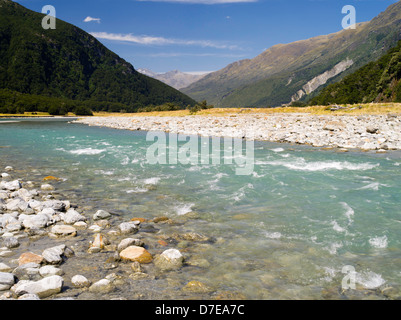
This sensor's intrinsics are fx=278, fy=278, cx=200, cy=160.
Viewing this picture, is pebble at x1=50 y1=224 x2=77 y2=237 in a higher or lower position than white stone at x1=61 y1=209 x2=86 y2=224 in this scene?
lower

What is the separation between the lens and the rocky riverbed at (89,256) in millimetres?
4316

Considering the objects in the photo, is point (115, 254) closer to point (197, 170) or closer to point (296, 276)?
point (296, 276)

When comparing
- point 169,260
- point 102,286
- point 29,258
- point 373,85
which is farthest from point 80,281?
point 373,85

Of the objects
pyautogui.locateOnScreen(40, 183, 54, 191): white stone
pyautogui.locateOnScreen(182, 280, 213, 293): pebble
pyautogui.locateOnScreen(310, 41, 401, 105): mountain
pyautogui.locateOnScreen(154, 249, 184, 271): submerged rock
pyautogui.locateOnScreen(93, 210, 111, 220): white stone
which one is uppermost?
pyautogui.locateOnScreen(310, 41, 401, 105): mountain

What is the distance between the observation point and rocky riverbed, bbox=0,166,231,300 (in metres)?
4.32

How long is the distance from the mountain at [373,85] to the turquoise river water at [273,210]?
194ft

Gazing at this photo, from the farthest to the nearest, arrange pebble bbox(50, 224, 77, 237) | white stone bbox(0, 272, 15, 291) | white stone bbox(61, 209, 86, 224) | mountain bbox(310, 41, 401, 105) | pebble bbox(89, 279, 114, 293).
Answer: mountain bbox(310, 41, 401, 105)
white stone bbox(61, 209, 86, 224)
pebble bbox(50, 224, 77, 237)
pebble bbox(89, 279, 114, 293)
white stone bbox(0, 272, 15, 291)

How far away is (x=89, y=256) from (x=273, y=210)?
5.23 m

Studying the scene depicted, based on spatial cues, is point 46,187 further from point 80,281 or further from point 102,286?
point 102,286

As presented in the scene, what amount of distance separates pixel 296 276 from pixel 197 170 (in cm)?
950

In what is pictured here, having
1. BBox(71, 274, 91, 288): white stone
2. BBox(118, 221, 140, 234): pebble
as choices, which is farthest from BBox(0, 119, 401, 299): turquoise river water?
BBox(71, 274, 91, 288): white stone

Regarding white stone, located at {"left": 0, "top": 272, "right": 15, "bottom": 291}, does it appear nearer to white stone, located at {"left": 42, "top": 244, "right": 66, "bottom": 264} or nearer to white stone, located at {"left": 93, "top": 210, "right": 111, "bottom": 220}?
white stone, located at {"left": 42, "top": 244, "right": 66, "bottom": 264}

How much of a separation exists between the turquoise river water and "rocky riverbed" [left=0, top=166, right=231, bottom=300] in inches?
15.5

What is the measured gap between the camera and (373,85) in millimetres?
76500
